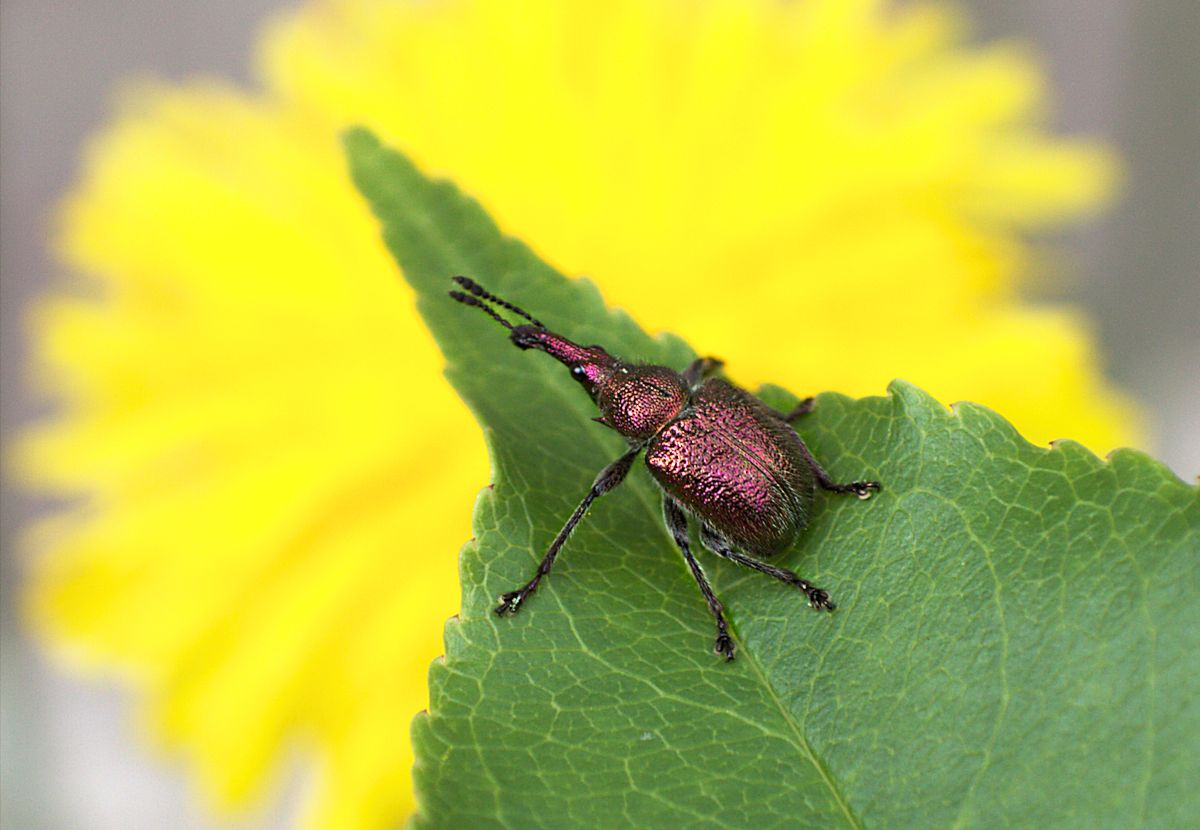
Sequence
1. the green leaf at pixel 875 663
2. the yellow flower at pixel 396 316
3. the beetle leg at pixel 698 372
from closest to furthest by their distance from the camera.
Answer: the green leaf at pixel 875 663 → the beetle leg at pixel 698 372 → the yellow flower at pixel 396 316

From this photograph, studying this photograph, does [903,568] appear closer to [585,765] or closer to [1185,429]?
[585,765]

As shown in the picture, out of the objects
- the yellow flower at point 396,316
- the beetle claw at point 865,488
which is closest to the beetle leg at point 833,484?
the beetle claw at point 865,488

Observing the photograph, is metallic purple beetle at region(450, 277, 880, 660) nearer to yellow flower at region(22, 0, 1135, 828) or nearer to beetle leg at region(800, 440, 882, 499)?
beetle leg at region(800, 440, 882, 499)

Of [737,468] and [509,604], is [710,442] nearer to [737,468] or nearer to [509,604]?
[737,468]

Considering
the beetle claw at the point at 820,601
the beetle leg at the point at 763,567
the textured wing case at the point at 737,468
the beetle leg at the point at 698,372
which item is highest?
the beetle leg at the point at 698,372

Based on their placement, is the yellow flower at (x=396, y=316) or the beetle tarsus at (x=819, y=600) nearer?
the beetle tarsus at (x=819, y=600)

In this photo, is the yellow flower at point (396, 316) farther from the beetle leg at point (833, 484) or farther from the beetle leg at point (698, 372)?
the beetle leg at point (833, 484)

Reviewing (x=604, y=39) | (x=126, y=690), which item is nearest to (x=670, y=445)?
(x=604, y=39)
